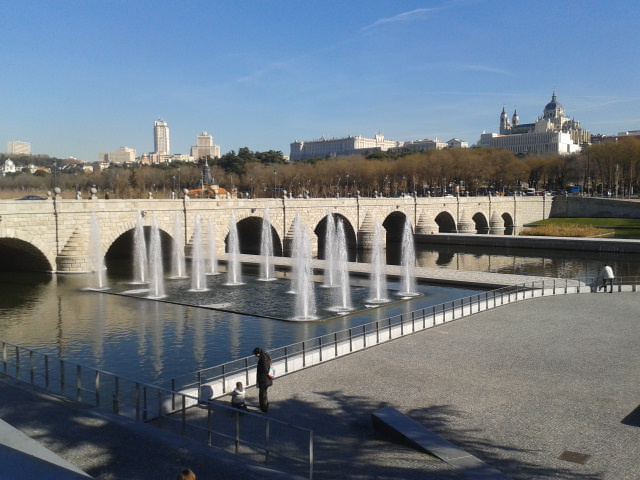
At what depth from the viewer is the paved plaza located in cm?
830

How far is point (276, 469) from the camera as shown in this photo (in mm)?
8094

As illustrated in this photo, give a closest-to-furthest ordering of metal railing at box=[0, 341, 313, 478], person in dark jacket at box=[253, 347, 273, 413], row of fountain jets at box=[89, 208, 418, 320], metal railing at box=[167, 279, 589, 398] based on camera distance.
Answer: metal railing at box=[0, 341, 313, 478] → person in dark jacket at box=[253, 347, 273, 413] → metal railing at box=[167, 279, 589, 398] → row of fountain jets at box=[89, 208, 418, 320]

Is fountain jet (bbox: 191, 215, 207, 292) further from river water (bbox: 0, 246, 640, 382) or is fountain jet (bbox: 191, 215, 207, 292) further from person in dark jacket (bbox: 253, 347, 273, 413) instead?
person in dark jacket (bbox: 253, 347, 273, 413)

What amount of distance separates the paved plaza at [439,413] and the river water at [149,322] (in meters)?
4.88

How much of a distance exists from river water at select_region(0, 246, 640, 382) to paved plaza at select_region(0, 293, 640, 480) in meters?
4.88

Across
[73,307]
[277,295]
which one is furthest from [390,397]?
[73,307]

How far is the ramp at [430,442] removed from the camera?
813 cm

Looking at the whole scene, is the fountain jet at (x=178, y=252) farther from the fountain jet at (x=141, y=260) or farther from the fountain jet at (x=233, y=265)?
the fountain jet at (x=233, y=265)

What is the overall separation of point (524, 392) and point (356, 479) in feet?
17.7

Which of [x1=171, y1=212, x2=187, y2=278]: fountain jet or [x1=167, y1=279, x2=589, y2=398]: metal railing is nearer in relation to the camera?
[x1=167, y1=279, x2=589, y2=398]: metal railing

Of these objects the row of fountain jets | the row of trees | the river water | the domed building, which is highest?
the domed building

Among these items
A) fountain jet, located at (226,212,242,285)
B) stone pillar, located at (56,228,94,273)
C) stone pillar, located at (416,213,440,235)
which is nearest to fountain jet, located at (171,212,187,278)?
fountain jet, located at (226,212,242,285)

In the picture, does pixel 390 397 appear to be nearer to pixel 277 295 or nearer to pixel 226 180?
pixel 277 295

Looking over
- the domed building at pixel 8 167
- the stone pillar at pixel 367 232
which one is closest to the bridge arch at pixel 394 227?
the stone pillar at pixel 367 232
